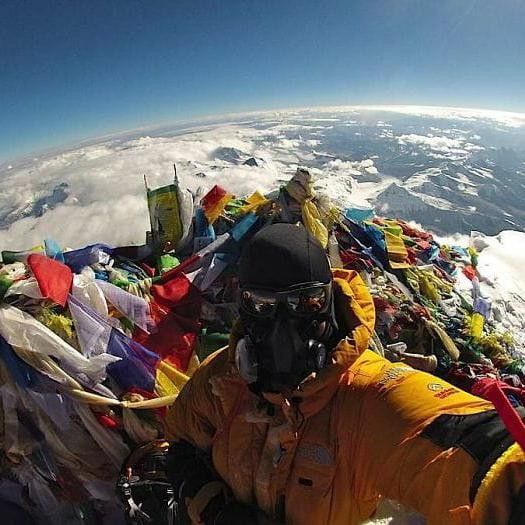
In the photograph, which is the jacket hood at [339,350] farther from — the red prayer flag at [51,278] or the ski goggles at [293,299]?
the red prayer flag at [51,278]

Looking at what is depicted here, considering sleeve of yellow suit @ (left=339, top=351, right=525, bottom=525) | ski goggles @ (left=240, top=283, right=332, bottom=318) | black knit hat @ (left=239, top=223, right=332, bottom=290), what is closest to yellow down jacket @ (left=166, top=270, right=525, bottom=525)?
sleeve of yellow suit @ (left=339, top=351, right=525, bottom=525)

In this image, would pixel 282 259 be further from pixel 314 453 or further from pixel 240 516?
pixel 240 516

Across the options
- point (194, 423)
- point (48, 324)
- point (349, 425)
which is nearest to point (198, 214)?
point (48, 324)

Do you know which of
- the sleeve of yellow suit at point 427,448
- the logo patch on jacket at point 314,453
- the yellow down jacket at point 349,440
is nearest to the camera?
the sleeve of yellow suit at point 427,448

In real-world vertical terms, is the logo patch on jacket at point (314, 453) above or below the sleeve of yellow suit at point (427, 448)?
below

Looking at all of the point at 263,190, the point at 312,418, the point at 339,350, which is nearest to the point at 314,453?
the point at 312,418

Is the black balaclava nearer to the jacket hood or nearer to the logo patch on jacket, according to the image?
the jacket hood

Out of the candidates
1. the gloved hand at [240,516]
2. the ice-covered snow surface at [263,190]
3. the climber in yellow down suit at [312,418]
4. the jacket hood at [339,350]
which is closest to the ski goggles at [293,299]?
Answer: the climber in yellow down suit at [312,418]
